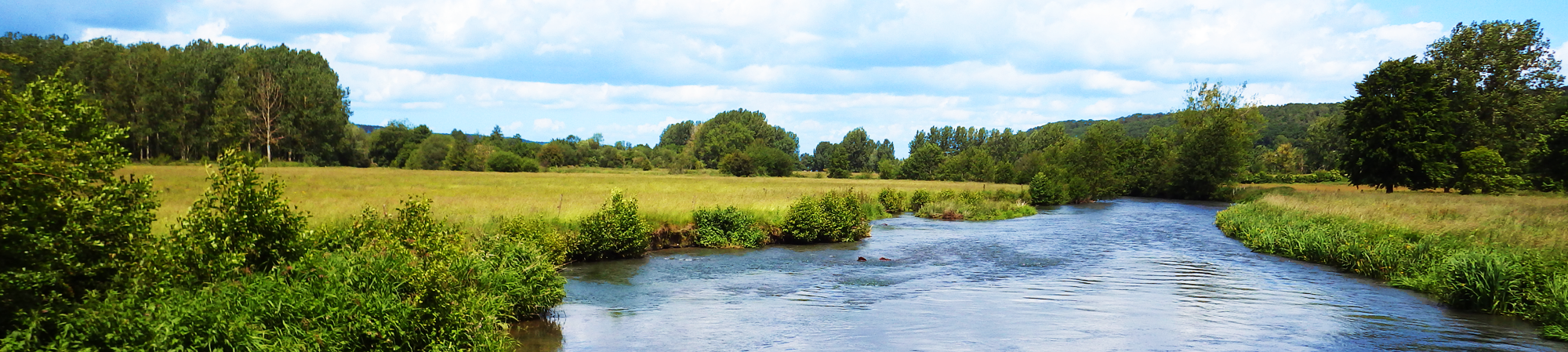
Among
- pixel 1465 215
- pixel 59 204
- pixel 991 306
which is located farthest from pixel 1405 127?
pixel 59 204

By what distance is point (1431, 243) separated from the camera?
16891 mm

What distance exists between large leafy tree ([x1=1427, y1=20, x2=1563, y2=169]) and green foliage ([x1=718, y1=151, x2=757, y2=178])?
66806 mm

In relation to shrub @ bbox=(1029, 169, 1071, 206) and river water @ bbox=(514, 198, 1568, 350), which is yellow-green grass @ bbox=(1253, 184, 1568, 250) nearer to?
river water @ bbox=(514, 198, 1568, 350)

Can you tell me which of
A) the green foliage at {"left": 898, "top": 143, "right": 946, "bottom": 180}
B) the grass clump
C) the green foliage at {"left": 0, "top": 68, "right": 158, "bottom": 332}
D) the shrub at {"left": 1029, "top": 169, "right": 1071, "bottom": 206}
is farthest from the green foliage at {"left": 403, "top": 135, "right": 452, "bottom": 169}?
the green foliage at {"left": 0, "top": 68, "right": 158, "bottom": 332}

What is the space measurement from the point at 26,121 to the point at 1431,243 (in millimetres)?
22717

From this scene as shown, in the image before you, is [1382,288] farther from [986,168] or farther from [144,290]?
[986,168]

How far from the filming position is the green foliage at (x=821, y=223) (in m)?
24.9

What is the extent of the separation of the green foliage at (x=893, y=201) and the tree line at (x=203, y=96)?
44521mm

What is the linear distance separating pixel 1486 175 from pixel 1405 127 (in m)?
4.14

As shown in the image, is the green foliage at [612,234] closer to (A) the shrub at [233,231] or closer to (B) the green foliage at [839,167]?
(A) the shrub at [233,231]

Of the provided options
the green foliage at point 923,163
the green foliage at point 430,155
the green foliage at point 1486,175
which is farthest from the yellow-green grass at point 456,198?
the green foliage at point 923,163

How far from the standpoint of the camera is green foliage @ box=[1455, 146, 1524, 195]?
128ft

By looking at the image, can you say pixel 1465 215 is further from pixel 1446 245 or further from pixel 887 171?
pixel 887 171

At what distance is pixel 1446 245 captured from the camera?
16.2m
